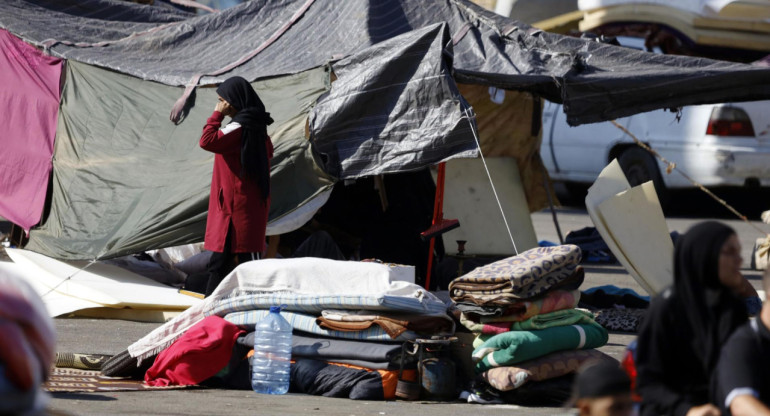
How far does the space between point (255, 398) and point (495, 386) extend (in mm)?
1326

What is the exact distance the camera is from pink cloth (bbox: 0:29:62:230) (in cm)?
1032

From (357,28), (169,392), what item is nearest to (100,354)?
(169,392)

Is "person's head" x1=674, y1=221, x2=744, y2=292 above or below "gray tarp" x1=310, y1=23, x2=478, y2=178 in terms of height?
below

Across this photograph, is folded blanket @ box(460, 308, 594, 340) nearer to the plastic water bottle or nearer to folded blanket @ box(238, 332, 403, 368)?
folded blanket @ box(238, 332, 403, 368)

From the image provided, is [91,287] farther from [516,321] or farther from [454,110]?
[516,321]

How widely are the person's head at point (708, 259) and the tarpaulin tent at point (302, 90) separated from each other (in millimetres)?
4558

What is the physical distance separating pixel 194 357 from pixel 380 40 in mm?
3702

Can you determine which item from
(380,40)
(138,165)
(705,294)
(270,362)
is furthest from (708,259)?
(138,165)

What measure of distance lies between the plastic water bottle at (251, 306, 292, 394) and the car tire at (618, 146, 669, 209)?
1014 cm

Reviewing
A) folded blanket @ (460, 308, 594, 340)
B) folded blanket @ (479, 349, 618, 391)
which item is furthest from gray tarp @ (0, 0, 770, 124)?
folded blanket @ (479, 349, 618, 391)

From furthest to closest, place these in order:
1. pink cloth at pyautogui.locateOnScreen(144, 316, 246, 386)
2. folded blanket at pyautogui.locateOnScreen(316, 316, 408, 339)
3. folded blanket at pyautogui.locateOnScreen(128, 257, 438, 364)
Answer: folded blanket at pyautogui.locateOnScreen(128, 257, 438, 364), pink cloth at pyautogui.locateOnScreen(144, 316, 246, 386), folded blanket at pyautogui.locateOnScreen(316, 316, 408, 339)

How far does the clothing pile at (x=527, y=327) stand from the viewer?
6539 millimetres

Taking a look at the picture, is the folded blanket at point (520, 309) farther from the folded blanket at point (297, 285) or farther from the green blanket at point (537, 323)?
the folded blanket at point (297, 285)

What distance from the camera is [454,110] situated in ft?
26.9
